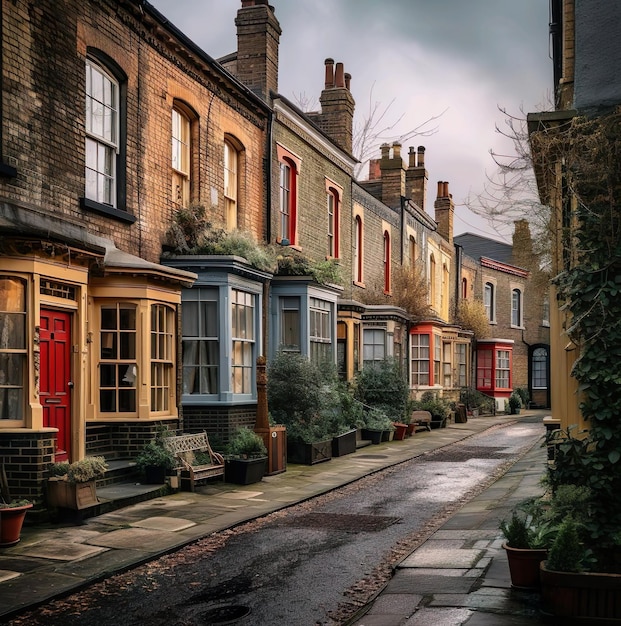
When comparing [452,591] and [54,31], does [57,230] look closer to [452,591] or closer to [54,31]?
[54,31]

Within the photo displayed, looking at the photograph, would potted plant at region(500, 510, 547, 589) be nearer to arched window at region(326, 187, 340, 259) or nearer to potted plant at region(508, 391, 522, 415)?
arched window at region(326, 187, 340, 259)

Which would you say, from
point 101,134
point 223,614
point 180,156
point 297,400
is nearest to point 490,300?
point 297,400

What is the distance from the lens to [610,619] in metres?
6.52

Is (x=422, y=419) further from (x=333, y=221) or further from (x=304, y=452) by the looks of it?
(x=304, y=452)

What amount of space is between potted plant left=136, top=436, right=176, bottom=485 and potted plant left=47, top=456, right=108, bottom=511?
7.47 feet

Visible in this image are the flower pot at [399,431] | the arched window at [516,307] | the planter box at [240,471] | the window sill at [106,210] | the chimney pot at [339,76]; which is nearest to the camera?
the window sill at [106,210]

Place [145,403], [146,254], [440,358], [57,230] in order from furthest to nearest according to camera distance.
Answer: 1. [440,358]
2. [146,254]
3. [145,403]
4. [57,230]

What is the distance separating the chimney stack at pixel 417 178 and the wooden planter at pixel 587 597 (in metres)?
29.9

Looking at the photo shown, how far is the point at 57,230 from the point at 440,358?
22651 mm

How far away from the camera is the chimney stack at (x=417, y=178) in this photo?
3588cm

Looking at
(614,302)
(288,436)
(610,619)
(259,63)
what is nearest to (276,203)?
(259,63)

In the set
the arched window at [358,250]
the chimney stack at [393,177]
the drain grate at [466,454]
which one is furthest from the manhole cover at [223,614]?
the chimney stack at [393,177]

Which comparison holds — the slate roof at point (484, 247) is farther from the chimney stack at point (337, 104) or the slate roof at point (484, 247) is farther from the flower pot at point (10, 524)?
the flower pot at point (10, 524)

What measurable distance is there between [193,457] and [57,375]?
3.27m
